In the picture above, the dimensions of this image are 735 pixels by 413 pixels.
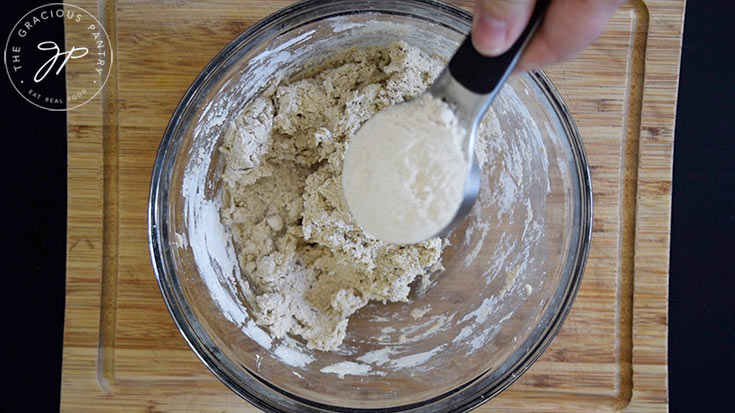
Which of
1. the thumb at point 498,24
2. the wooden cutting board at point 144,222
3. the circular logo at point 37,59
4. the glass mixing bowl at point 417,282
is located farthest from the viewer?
the circular logo at point 37,59

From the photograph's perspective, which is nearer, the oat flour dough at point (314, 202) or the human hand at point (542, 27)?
the human hand at point (542, 27)

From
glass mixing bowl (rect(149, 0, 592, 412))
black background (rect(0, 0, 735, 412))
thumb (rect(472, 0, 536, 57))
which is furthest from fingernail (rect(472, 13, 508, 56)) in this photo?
black background (rect(0, 0, 735, 412))

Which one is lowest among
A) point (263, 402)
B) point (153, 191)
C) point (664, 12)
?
point (263, 402)

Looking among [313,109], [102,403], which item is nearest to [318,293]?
[313,109]

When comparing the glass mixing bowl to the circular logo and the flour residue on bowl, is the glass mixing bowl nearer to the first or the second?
the flour residue on bowl

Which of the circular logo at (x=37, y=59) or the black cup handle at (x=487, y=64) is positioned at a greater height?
the circular logo at (x=37, y=59)

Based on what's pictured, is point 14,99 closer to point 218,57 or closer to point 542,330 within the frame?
point 218,57

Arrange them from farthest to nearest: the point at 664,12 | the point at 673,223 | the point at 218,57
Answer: the point at 673,223 → the point at 664,12 → the point at 218,57

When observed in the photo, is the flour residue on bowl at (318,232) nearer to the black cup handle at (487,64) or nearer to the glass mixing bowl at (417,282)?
the glass mixing bowl at (417,282)

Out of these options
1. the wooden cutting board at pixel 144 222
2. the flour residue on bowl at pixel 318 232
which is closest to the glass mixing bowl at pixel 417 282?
the flour residue on bowl at pixel 318 232
